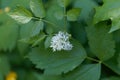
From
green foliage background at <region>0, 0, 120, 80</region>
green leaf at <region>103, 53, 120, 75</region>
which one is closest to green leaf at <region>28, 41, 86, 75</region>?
green foliage background at <region>0, 0, 120, 80</region>

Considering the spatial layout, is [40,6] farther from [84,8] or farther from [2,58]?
[2,58]

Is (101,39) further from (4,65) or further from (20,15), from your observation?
(4,65)

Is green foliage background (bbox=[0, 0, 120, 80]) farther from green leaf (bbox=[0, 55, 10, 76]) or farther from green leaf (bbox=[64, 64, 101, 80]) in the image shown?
green leaf (bbox=[0, 55, 10, 76])

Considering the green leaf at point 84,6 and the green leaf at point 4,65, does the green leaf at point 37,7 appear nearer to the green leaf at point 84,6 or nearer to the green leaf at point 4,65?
the green leaf at point 84,6

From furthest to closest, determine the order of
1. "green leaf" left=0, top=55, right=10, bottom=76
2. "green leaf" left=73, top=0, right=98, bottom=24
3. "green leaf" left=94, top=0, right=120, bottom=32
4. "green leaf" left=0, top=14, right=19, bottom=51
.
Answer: "green leaf" left=0, top=55, right=10, bottom=76, "green leaf" left=0, top=14, right=19, bottom=51, "green leaf" left=73, top=0, right=98, bottom=24, "green leaf" left=94, top=0, right=120, bottom=32

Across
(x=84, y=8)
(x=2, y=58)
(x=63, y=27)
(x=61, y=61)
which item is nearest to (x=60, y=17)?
(x=63, y=27)

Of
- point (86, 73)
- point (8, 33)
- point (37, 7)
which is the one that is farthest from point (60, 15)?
point (8, 33)
